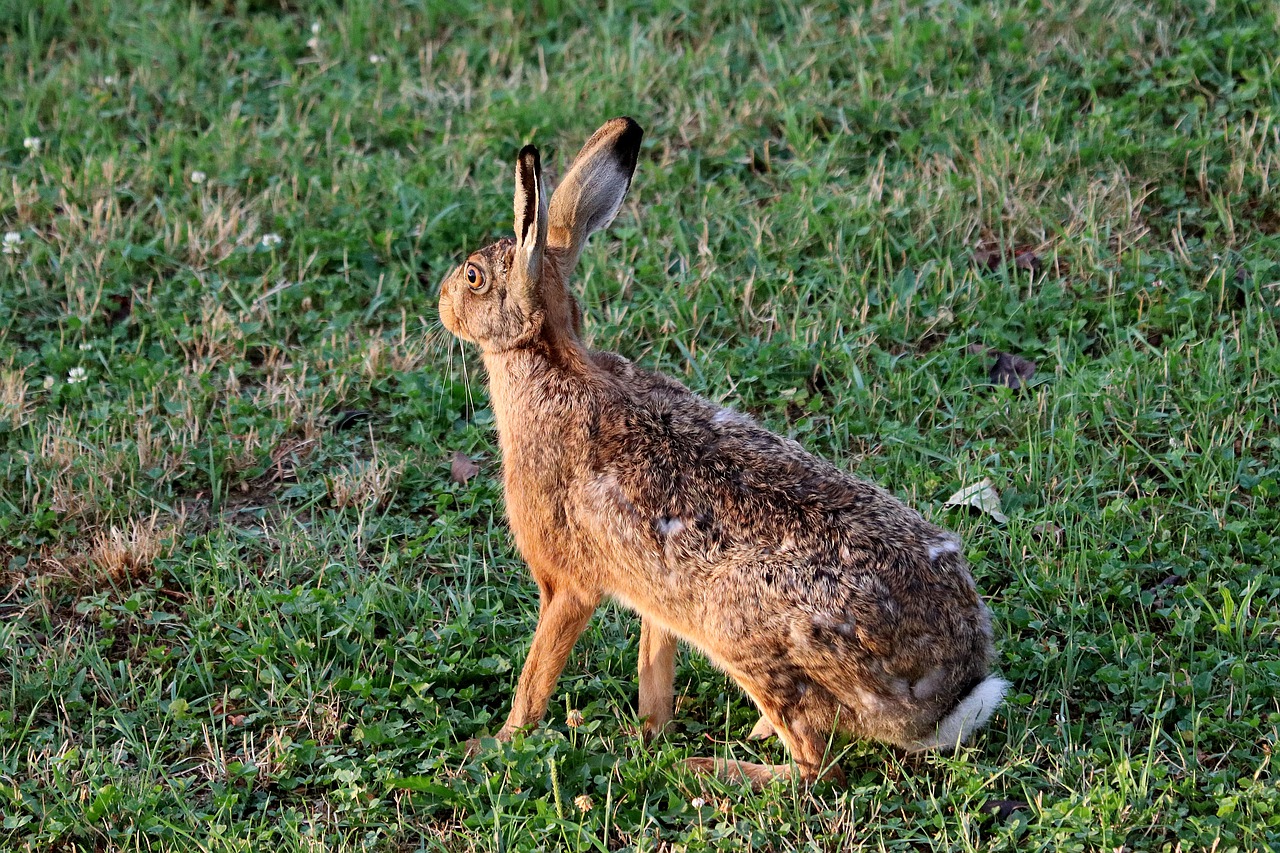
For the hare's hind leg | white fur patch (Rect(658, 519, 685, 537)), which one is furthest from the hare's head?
the hare's hind leg

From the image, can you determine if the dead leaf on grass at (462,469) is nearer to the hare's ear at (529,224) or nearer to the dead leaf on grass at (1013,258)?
the hare's ear at (529,224)

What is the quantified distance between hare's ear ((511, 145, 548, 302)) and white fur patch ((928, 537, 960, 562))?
1534mm

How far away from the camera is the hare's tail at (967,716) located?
4336 mm

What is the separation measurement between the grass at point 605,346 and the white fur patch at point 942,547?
60cm

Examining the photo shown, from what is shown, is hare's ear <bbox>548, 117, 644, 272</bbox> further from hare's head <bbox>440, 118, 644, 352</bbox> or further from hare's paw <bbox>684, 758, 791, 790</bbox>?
hare's paw <bbox>684, 758, 791, 790</bbox>

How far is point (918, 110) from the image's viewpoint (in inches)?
299

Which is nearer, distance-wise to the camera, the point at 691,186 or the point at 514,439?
the point at 514,439

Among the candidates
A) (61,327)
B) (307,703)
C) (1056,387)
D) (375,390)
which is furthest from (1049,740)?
(61,327)

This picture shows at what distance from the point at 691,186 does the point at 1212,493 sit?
9.99ft

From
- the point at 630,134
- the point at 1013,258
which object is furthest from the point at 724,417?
the point at 1013,258

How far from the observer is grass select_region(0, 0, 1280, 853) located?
14.6 feet

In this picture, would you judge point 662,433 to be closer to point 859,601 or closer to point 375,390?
point 859,601

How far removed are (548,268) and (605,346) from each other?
148 cm

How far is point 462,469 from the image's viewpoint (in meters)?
5.91
